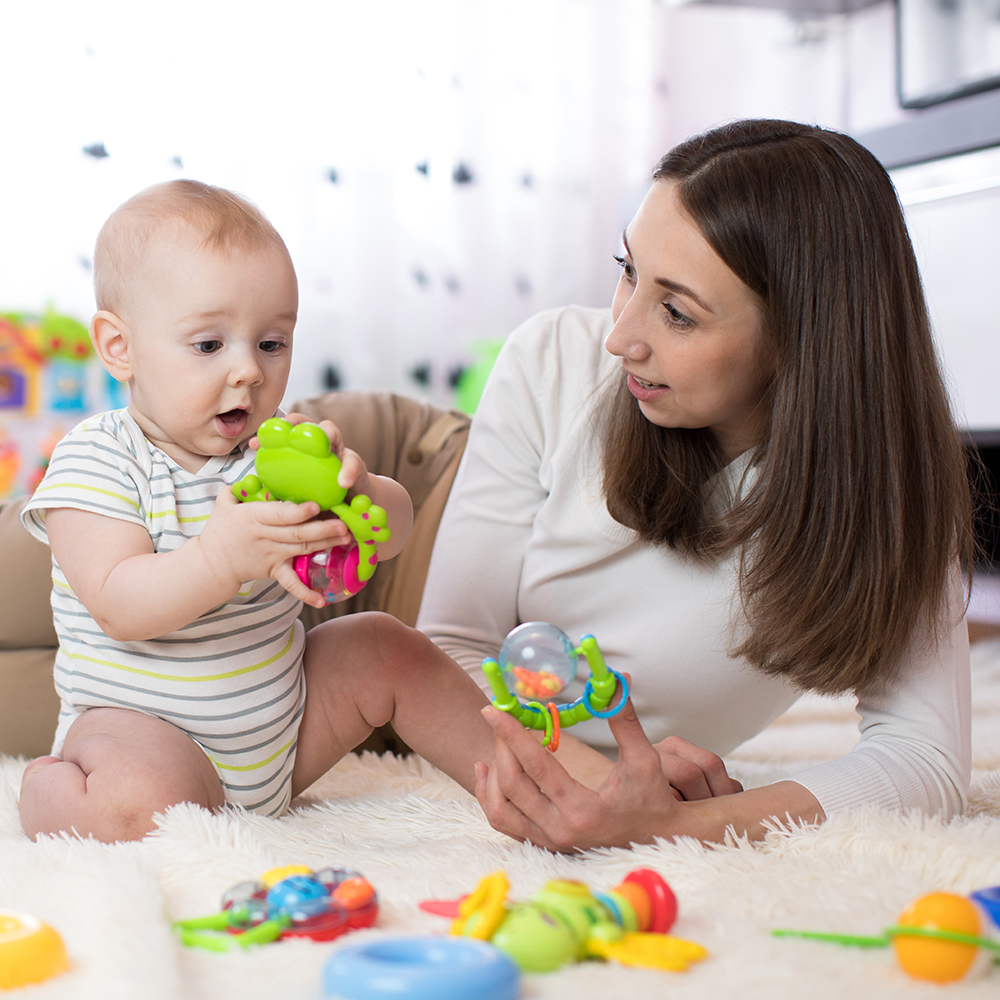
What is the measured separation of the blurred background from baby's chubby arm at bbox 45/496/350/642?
142 centimetres

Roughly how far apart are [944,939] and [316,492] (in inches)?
19.1

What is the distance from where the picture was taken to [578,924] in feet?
1.96

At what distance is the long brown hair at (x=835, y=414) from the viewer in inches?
36.5

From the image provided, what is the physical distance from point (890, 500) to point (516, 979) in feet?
1.96

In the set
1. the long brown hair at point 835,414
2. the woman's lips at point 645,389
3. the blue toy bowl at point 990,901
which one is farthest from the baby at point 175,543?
the blue toy bowl at point 990,901

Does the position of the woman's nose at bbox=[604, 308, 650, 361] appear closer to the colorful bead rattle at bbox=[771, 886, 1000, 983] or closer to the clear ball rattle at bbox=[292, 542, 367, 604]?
the clear ball rattle at bbox=[292, 542, 367, 604]

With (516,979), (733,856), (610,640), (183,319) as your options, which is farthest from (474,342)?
(516,979)

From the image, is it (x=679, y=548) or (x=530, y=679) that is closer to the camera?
(x=530, y=679)

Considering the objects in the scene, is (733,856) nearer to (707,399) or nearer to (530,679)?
(530,679)

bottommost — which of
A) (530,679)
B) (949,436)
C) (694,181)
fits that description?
(530,679)

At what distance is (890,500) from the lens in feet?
3.10

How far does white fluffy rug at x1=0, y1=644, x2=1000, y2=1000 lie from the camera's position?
1.82 feet

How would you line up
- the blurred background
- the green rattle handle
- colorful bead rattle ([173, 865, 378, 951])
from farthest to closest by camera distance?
the blurred background
the green rattle handle
colorful bead rattle ([173, 865, 378, 951])

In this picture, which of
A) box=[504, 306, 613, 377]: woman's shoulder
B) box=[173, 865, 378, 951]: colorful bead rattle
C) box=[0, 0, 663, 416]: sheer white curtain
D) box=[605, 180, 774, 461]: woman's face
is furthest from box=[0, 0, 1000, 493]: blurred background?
box=[173, 865, 378, 951]: colorful bead rattle
